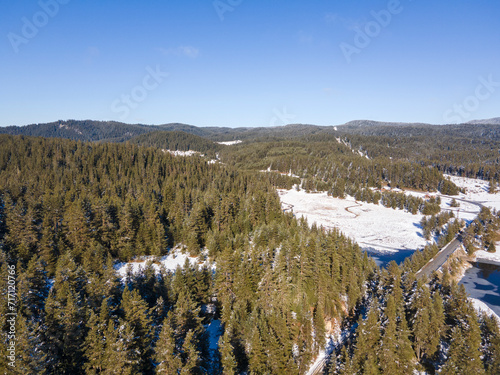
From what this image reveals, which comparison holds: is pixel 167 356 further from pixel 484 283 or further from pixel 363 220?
pixel 363 220

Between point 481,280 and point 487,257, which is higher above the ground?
point 487,257

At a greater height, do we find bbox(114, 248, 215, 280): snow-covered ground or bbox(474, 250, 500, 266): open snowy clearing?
bbox(114, 248, 215, 280): snow-covered ground

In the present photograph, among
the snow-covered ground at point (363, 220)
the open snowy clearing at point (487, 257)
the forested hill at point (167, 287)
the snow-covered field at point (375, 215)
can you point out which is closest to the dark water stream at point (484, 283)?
the open snowy clearing at point (487, 257)

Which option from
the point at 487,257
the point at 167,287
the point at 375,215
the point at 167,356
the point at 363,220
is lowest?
the point at 487,257

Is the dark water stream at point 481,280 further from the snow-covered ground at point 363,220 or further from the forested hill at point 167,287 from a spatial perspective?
the forested hill at point 167,287

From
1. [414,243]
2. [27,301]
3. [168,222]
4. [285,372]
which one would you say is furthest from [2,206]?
[414,243]

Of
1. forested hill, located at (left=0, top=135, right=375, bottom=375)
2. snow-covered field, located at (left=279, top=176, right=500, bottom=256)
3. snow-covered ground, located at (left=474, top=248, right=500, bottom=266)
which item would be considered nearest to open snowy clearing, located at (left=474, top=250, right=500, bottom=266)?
snow-covered ground, located at (left=474, top=248, right=500, bottom=266)

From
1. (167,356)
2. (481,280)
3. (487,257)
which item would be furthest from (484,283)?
(167,356)

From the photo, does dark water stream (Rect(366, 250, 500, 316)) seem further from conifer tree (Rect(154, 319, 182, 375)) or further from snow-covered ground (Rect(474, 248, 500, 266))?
conifer tree (Rect(154, 319, 182, 375))

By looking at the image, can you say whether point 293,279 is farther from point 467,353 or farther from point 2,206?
point 2,206
